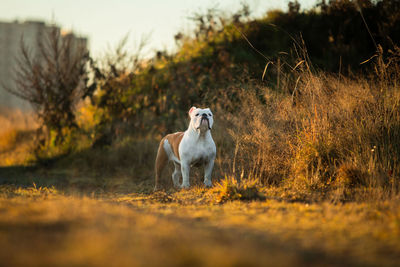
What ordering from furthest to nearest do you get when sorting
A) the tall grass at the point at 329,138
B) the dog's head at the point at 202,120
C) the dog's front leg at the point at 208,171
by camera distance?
the dog's front leg at the point at 208,171
the dog's head at the point at 202,120
the tall grass at the point at 329,138

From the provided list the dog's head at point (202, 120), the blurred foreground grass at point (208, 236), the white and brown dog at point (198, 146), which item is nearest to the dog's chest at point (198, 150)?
the white and brown dog at point (198, 146)

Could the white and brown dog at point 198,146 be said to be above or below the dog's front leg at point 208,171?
above

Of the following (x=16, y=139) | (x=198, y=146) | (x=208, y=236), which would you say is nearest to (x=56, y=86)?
(x=16, y=139)

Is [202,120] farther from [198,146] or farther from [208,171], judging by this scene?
[208,171]

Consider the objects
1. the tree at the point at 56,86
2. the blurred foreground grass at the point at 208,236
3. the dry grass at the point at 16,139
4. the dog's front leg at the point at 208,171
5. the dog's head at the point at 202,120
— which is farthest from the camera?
the dry grass at the point at 16,139

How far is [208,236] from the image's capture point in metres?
2.62

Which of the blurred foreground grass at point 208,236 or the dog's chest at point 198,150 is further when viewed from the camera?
the dog's chest at point 198,150

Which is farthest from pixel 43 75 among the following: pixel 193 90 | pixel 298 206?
pixel 298 206

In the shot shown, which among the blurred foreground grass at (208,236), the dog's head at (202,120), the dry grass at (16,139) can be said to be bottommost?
the dry grass at (16,139)

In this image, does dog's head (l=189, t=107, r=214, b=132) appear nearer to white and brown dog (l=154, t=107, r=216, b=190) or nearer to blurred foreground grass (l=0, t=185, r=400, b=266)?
white and brown dog (l=154, t=107, r=216, b=190)

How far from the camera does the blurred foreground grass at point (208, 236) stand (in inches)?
79.3

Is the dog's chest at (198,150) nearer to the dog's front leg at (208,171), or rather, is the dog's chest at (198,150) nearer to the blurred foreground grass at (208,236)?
the dog's front leg at (208,171)

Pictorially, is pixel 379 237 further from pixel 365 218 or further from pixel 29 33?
pixel 29 33

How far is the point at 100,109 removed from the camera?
11.2 metres
